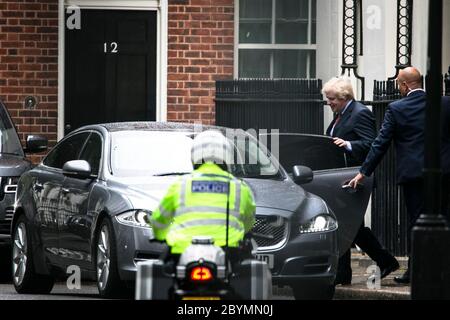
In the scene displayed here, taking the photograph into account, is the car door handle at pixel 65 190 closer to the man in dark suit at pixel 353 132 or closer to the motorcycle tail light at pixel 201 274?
the man in dark suit at pixel 353 132

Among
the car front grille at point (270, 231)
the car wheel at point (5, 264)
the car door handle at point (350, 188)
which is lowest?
the car wheel at point (5, 264)

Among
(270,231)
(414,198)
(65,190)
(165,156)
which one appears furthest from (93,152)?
(414,198)

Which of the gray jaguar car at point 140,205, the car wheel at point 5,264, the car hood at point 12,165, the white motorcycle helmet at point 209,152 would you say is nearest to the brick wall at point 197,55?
the car hood at point 12,165

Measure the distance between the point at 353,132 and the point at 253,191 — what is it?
203cm

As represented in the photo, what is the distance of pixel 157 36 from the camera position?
768 inches

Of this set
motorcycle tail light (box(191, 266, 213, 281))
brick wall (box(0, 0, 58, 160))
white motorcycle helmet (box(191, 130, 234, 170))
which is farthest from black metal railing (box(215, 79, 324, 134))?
motorcycle tail light (box(191, 266, 213, 281))

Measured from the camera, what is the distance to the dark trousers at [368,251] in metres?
13.1

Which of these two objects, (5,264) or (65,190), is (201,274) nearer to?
(65,190)

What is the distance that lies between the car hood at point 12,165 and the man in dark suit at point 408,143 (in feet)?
12.5

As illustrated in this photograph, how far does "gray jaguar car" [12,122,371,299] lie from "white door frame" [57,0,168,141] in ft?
18.6

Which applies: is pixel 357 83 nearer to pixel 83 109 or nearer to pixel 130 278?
pixel 83 109

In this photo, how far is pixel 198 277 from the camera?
7934 mm
